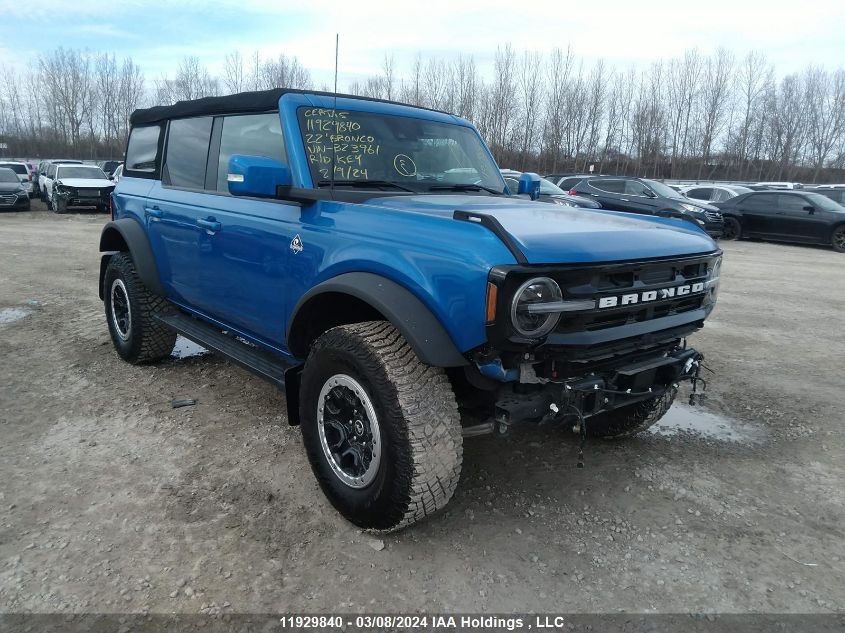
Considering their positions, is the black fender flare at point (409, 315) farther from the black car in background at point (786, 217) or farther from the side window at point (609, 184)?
the black car in background at point (786, 217)

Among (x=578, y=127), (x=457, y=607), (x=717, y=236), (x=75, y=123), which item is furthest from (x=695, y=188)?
(x=75, y=123)

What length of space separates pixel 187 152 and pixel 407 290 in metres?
2.65

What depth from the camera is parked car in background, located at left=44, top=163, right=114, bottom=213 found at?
1964 centimetres

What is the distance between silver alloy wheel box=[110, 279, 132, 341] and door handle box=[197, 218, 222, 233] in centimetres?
158

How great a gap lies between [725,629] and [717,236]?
1716cm

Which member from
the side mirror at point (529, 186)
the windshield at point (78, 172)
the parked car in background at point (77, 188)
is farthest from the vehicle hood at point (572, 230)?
the windshield at point (78, 172)

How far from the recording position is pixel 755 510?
10.5ft

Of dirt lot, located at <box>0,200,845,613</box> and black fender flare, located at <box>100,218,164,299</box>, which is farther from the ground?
black fender flare, located at <box>100,218,164,299</box>

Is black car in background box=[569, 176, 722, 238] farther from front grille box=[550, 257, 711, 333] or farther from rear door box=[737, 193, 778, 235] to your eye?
front grille box=[550, 257, 711, 333]

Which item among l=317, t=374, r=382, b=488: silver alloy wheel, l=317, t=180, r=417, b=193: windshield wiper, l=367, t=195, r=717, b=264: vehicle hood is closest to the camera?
l=367, t=195, r=717, b=264: vehicle hood

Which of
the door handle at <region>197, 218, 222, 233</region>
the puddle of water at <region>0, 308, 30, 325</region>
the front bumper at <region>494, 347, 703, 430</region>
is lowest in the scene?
the puddle of water at <region>0, 308, 30, 325</region>

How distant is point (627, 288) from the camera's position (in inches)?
104

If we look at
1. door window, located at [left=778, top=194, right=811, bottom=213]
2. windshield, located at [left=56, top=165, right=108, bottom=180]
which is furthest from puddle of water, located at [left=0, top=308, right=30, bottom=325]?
door window, located at [left=778, top=194, right=811, bottom=213]

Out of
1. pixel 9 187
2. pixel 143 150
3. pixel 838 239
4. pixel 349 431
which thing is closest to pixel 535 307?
pixel 349 431
